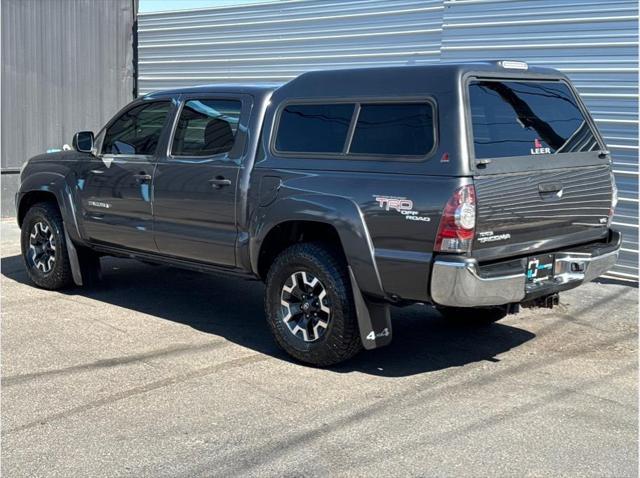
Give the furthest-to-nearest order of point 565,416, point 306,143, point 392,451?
point 306,143 < point 565,416 < point 392,451

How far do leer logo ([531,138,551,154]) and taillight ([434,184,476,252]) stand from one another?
2.63 ft

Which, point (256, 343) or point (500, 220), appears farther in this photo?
point (256, 343)

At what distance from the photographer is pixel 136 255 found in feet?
24.4

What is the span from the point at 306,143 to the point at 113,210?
2.18 metres

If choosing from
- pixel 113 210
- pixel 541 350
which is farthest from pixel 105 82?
pixel 541 350

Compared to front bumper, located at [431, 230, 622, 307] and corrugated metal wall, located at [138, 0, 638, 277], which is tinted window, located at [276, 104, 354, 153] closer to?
front bumper, located at [431, 230, 622, 307]

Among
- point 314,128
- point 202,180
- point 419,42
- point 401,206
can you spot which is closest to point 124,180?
point 202,180

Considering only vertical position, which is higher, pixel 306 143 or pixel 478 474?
pixel 306 143

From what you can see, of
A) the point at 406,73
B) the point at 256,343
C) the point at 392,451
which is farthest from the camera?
the point at 256,343

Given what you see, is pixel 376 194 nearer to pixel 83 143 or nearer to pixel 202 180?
pixel 202 180

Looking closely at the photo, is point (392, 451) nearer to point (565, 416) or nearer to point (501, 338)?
point (565, 416)

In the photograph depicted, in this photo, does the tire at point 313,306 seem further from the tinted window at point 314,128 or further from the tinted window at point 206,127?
the tinted window at point 206,127

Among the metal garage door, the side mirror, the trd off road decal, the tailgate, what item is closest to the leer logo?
the tailgate

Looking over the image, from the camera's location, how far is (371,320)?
5688mm
